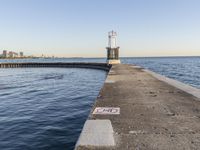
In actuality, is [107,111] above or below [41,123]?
above

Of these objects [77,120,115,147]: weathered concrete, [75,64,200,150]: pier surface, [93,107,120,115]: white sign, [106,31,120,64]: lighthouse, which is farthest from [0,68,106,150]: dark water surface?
[106,31,120,64]: lighthouse

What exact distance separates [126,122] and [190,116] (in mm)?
2244

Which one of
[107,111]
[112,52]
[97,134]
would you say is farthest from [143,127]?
[112,52]

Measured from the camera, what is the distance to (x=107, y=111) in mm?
8445

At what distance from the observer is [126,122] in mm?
6934

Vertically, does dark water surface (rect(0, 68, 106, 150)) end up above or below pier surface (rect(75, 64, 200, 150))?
below

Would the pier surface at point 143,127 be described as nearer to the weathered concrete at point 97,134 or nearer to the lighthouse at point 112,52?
the weathered concrete at point 97,134

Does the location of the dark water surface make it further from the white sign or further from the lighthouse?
the lighthouse

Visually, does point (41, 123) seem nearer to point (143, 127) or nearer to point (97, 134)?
point (97, 134)

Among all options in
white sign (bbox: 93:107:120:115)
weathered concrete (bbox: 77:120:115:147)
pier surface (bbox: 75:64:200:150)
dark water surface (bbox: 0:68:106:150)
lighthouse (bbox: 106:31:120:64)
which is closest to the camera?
pier surface (bbox: 75:64:200:150)

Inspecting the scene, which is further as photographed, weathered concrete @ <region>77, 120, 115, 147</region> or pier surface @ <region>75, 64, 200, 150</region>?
weathered concrete @ <region>77, 120, 115, 147</region>

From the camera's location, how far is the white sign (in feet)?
26.6

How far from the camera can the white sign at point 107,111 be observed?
8117 millimetres

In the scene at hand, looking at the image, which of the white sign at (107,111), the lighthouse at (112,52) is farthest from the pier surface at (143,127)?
the lighthouse at (112,52)
